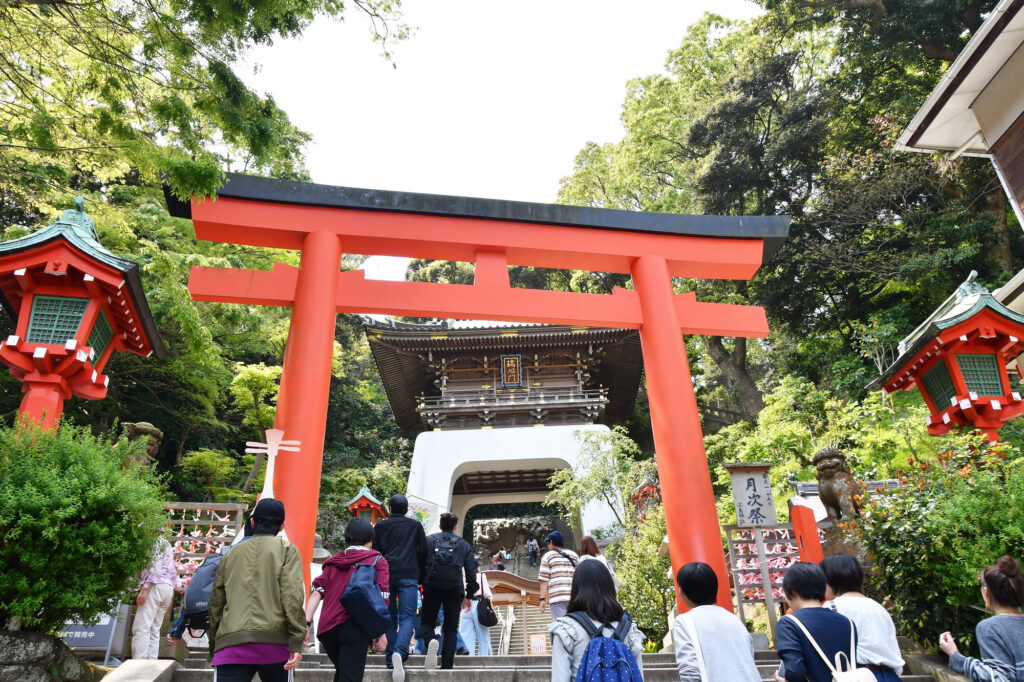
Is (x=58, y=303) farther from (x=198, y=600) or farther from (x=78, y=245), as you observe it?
(x=198, y=600)

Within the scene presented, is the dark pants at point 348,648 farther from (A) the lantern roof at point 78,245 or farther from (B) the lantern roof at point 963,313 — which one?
(B) the lantern roof at point 963,313

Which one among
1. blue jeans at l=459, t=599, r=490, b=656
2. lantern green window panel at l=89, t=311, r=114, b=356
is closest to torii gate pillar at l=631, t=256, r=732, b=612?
blue jeans at l=459, t=599, r=490, b=656

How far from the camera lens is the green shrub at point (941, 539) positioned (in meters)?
3.80

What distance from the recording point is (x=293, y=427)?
585 cm

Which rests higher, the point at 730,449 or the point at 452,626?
the point at 730,449

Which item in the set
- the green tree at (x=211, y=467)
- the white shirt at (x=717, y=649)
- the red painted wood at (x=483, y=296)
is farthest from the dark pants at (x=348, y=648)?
the green tree at (x=211, y=467)

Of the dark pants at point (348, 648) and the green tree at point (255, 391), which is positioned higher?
the green tree at point (255, 391)

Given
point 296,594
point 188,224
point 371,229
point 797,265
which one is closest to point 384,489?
point 188,224

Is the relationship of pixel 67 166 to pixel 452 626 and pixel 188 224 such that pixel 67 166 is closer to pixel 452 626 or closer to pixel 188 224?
pixel 452 626

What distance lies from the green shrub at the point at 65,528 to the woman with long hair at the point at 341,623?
44.3 inches

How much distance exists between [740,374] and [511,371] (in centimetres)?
719

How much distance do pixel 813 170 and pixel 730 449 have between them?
27.5 feet

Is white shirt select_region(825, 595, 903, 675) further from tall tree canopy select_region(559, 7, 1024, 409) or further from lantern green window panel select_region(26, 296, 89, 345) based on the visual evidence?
tall tree canopy select_region(559, 7, 1024, 409)

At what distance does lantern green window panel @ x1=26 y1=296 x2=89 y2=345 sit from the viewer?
5445 millimetres
